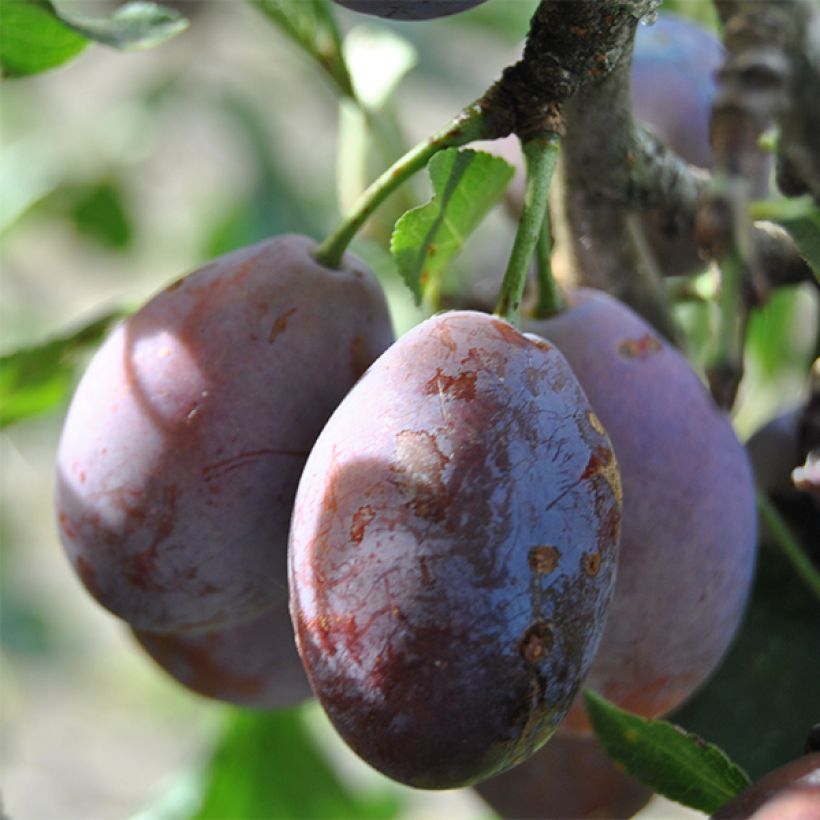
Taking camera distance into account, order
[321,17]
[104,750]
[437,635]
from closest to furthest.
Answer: [437,635] < [321,17] < [104,750]

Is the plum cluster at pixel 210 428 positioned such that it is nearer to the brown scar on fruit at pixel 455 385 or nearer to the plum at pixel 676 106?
the brown scar on fruit at pixel 455 385

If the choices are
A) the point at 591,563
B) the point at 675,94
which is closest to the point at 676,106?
the point at 675,94

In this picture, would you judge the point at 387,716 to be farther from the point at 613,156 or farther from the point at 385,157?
the point at 385,157

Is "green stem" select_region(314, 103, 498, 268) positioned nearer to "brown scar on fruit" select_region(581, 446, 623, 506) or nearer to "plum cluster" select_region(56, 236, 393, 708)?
"plum cluster" select_region(56, 236, 393, 708)

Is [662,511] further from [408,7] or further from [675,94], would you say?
[675,94]

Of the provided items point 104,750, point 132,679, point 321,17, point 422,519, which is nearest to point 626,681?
point 422,519

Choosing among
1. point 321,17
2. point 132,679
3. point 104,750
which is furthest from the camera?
point 104,750
